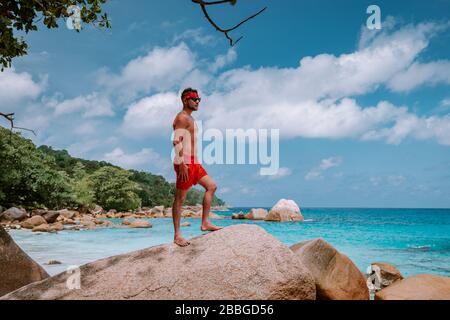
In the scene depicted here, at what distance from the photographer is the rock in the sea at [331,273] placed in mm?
6594

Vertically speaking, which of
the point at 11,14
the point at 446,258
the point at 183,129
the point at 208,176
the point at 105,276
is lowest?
the point at 446,258

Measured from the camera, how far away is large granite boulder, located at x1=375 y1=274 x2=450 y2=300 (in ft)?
18.4

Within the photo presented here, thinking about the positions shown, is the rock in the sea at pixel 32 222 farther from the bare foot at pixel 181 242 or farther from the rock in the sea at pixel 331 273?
the bare foot at pixel 181 242

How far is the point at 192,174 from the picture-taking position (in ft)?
17.3

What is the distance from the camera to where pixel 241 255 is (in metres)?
5.02

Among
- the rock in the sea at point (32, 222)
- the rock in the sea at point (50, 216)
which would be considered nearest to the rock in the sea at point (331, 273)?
the rock in the sea at point (32, 222)

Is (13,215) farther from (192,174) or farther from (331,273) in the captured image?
(192,174)

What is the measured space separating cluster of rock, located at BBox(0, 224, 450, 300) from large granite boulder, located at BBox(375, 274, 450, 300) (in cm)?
1

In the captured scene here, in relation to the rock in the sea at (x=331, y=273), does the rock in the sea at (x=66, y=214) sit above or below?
above

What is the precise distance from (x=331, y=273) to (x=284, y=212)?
33250mm

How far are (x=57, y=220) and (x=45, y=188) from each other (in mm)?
2882

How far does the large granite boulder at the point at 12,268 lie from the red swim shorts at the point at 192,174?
344 centimetres

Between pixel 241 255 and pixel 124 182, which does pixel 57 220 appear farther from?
pixel 241 255
